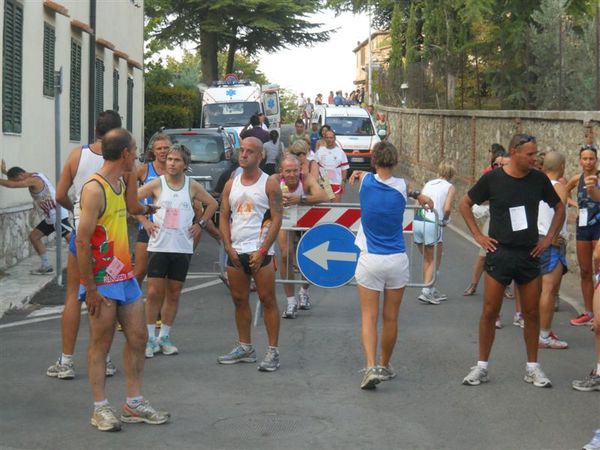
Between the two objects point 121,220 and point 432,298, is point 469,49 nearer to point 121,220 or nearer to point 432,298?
point 432,298

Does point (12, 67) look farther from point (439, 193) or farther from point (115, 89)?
point (115, 89)

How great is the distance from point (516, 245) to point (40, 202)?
25.2ft

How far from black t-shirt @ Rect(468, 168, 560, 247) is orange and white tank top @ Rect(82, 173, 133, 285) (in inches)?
117

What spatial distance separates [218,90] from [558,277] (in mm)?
27413

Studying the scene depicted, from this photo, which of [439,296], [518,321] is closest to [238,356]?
[518,321]

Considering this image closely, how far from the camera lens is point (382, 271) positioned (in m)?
8.65

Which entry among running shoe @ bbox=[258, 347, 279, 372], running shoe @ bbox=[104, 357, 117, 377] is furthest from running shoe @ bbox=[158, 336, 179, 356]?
running shoe @ bbox=[258, 347, 279, 372]

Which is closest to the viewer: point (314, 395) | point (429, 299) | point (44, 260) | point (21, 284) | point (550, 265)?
point (314, 395)

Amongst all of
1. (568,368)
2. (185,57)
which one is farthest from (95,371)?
(185,57)

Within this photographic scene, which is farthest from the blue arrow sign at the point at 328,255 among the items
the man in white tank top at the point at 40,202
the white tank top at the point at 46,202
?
the white tank top at the point at 46,202

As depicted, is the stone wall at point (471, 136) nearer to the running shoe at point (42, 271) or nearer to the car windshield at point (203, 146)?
the car windshield at point (203, 146)

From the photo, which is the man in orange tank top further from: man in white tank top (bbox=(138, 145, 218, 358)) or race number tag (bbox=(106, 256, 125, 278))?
man in white tank top (bbox=(138, 145, 218, 358))

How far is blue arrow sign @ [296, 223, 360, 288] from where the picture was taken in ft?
36.1

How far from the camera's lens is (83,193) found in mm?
7031
